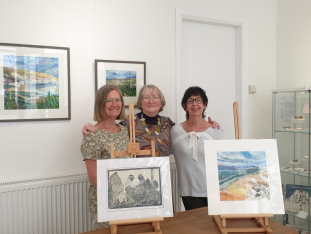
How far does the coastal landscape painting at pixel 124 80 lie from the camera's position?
2.83 m

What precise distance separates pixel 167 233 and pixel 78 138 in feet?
4.56

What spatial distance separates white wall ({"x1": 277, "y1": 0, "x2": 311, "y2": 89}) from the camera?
336 centimetres

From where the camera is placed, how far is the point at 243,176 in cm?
175

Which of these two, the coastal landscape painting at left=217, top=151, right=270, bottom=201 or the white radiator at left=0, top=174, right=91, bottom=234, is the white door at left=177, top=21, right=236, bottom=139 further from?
the coastal landscape painting at left=217, top=151, right=270, bottom=201

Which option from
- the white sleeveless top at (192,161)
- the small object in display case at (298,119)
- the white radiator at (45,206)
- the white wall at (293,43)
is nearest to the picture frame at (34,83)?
the white radiator at (45,206)

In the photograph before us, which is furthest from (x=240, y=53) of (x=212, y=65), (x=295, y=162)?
(x=295, y=162)

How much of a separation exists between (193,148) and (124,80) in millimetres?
1023

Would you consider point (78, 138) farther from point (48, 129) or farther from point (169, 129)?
point (169, 129)

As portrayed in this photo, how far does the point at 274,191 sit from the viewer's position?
171 cm

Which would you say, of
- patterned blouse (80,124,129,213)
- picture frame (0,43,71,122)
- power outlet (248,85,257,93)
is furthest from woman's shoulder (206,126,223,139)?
power outlet (248,85,257,93)

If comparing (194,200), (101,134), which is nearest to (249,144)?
(194,200)

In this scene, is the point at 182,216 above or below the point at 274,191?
below

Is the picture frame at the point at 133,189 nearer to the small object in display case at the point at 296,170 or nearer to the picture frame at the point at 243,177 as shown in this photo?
the picture frame at the point at 243,177

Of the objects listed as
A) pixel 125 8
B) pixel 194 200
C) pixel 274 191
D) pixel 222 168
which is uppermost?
pixel 125 8
